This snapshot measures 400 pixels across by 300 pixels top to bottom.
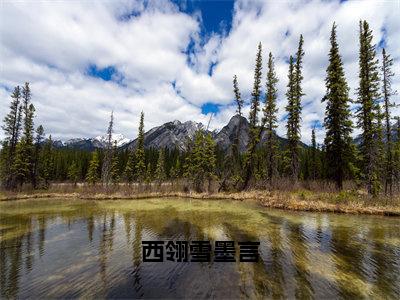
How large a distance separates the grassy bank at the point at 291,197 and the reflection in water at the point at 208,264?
9.16ft

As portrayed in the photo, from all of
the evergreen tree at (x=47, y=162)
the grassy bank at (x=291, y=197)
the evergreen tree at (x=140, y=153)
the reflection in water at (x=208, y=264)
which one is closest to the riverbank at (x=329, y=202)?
the grassy bank at (x=291, y=197)

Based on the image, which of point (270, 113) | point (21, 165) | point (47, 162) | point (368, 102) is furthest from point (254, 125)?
point (47, 162)

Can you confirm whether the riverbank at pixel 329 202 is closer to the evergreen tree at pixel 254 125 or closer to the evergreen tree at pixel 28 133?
the evergreen tree at pixel 254 125

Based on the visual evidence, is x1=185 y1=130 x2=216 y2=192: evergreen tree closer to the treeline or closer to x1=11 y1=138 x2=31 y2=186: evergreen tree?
the treeline

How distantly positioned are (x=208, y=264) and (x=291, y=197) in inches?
684

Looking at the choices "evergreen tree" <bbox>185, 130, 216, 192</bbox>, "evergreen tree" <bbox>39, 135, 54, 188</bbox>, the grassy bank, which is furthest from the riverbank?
"evergreen tree" <bbox>39, 135, 54, 188</bbox>

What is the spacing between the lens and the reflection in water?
23.4ft

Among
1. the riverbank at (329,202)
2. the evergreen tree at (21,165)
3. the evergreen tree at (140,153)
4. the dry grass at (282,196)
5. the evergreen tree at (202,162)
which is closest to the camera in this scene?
the riverbank at (329,202)

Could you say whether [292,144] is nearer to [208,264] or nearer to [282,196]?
[282,196]

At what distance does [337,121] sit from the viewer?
90.7ft

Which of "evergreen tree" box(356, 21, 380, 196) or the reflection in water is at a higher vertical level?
"evergreen tree" box(356, 21, 380, 196)

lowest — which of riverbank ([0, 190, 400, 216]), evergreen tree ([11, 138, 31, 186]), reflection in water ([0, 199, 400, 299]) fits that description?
reflection in water ([0, 199, 400, 299])

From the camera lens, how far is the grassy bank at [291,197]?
19172 mm

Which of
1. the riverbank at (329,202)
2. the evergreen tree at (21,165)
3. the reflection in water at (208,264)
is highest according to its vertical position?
the evergreen tree at (21,165)
